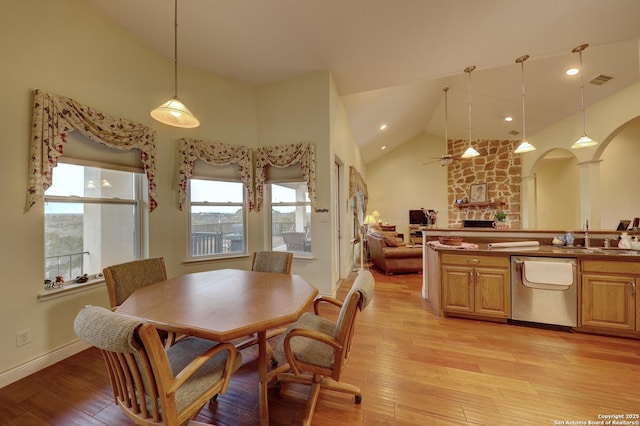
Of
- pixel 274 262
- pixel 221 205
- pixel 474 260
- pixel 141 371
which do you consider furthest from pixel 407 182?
pixel 141 371

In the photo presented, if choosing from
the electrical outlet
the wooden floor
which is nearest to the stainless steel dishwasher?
the wooden floor

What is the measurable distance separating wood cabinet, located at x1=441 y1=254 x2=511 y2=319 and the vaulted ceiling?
2511 millimetres

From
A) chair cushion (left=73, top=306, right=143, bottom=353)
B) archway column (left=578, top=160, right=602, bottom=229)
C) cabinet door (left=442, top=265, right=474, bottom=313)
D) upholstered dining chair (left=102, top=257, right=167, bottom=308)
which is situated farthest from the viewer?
archway column (left=578, top=160, right=602, bottom=229)

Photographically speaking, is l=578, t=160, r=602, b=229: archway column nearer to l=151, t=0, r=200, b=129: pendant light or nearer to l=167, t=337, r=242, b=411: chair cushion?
l=167, t=337, r=242, b=411: chair cushion

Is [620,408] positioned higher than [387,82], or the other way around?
[387,82]

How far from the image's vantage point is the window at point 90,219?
212cm

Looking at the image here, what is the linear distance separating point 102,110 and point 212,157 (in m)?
1.14

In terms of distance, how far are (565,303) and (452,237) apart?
4.18 ft

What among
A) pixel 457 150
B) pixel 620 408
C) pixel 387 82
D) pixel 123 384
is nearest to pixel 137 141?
pixel 123 384

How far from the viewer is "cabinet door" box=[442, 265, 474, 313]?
9.18 ft

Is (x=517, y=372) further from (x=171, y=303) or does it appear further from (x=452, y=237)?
(x=171, y=303)

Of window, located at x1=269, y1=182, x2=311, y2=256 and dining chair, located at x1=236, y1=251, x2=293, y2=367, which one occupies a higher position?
window, located at x1=269, y1=182, x2=311, y2=256

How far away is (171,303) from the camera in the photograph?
1.48 metres

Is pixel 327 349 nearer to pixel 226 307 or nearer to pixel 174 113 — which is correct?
pixel 226 307
